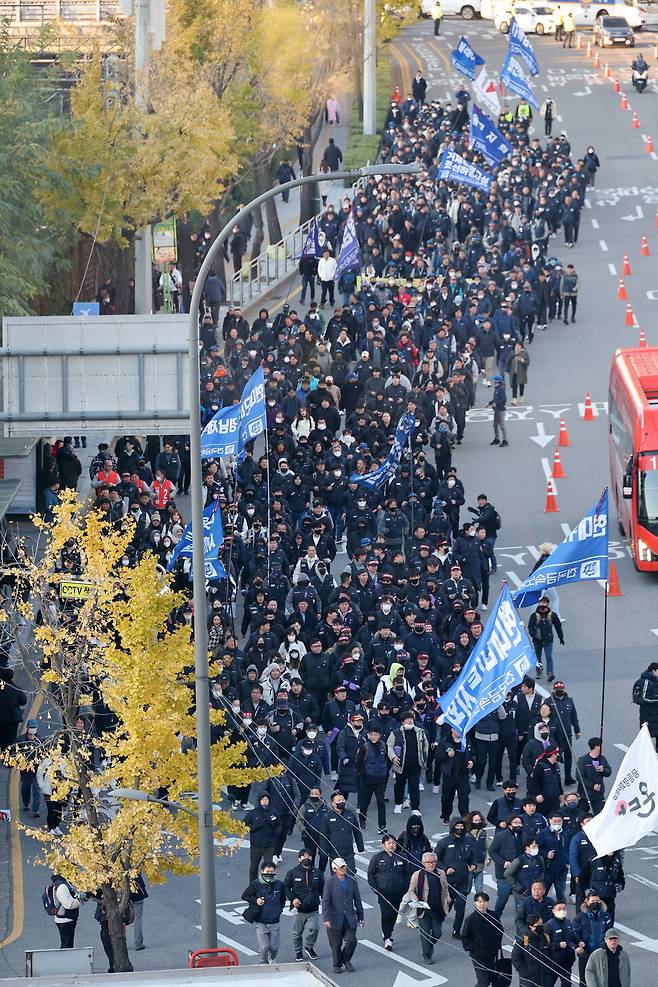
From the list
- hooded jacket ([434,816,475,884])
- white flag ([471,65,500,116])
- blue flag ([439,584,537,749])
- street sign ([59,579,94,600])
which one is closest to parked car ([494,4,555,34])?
white flag ([471,65,500,116])

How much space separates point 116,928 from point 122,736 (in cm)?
327

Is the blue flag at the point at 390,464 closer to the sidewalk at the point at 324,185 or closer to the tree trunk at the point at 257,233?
the tree trunk at the point at 257,233

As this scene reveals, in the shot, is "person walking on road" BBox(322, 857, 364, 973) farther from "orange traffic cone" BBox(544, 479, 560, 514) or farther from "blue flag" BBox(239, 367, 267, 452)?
"orange traffic cone" BBox(544, 479, 560, 514)

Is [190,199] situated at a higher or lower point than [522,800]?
higher

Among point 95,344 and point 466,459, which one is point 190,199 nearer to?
point 466,459

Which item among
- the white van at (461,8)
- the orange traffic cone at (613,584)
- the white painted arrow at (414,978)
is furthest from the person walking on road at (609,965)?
the white van at (461,8)

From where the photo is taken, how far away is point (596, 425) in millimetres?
44156

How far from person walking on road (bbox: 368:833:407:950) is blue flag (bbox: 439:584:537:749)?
2.06 meters

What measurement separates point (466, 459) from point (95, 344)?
1600 cm

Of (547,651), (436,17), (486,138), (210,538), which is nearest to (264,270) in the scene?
(486,138)

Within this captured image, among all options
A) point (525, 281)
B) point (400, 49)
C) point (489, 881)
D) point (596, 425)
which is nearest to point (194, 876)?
point (489, 881)

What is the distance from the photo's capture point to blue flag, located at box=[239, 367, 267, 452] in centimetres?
3275

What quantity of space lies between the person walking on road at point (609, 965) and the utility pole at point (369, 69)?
45.3 meters

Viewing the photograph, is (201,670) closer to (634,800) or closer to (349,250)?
(634,800)
